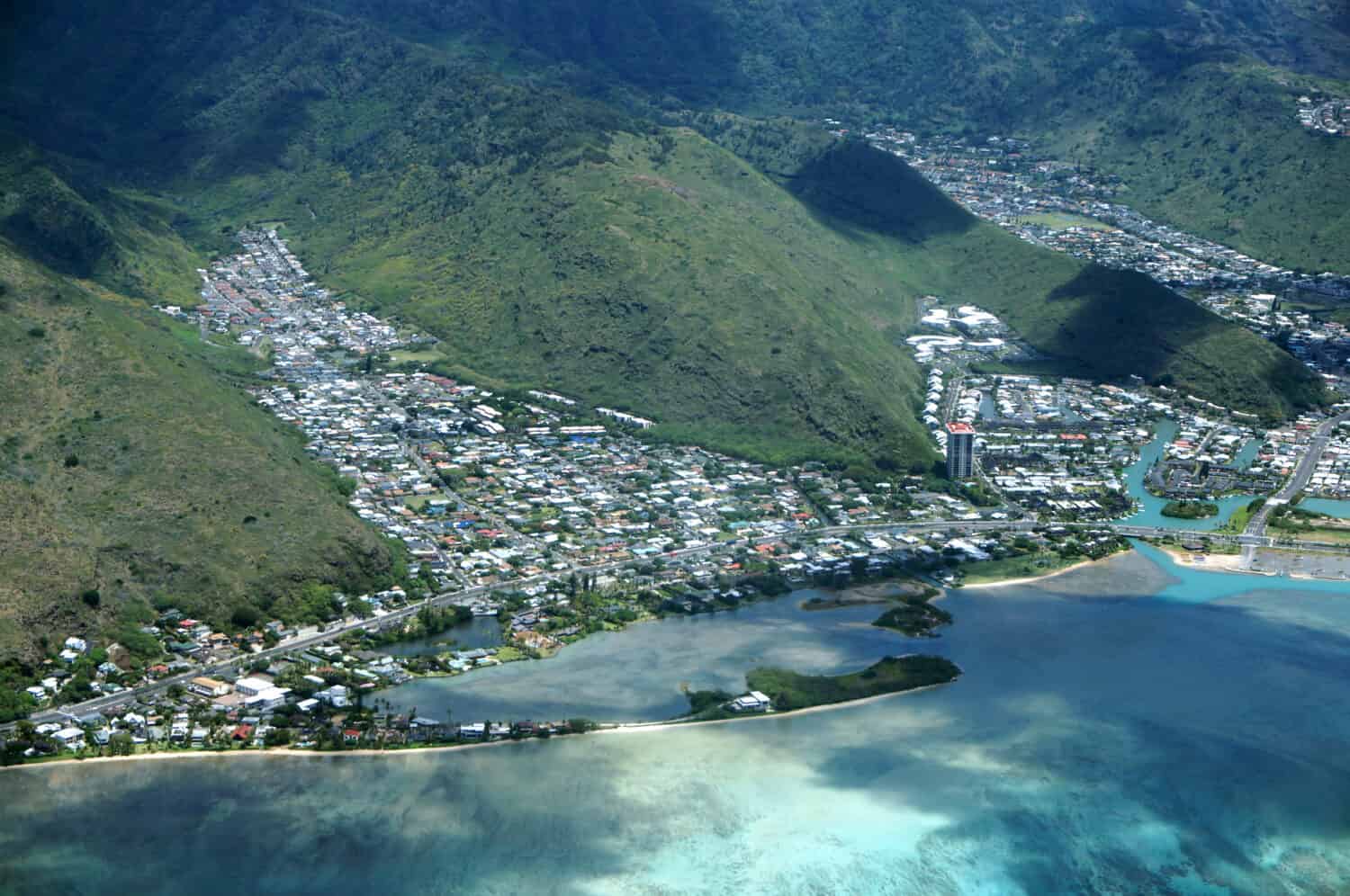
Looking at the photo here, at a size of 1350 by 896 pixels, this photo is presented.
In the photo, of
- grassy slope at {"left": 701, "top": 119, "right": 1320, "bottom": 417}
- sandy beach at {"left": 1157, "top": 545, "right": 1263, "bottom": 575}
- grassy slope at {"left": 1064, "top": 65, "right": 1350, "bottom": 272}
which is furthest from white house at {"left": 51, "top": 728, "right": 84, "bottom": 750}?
grassy slope at {"left": 1064, "top": 65, "right": 1350, "bottom": 272}

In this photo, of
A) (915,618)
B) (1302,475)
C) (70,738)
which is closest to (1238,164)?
(1302,475)

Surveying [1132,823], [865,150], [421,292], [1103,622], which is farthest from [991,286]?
[1132,823]

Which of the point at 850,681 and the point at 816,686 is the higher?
the point at 850,681

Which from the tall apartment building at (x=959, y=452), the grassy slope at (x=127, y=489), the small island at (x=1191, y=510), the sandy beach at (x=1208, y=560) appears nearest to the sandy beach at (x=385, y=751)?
the grassy slope at (x=127, y=489)

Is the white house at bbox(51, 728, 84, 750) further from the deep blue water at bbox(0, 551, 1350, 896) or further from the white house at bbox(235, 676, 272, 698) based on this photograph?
the white house at bbox(235, 676, 272, 698)

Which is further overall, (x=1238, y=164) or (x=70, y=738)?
(x=1238, y=164)

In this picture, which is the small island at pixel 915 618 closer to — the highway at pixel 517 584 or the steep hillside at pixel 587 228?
the highway at pixel 517 584

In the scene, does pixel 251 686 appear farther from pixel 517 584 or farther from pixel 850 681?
pixel 850 681
